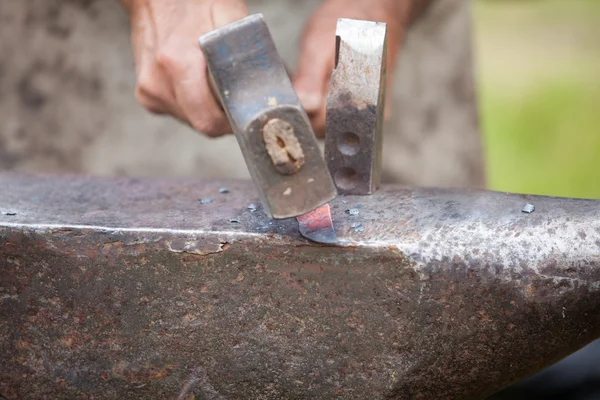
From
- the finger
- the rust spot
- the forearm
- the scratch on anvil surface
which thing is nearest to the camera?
the rust spot

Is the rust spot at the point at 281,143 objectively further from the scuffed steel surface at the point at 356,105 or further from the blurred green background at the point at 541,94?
the blurred green background at the point at 541,94

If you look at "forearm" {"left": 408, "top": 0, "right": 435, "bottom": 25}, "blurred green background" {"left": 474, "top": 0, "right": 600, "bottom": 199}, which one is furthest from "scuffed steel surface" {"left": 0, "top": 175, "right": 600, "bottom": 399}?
"blurred green background" {"left": 474, "top": 0, "right": 600, "bottom": 199}

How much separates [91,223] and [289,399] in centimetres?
32

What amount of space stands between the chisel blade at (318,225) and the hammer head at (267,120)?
0.17ft

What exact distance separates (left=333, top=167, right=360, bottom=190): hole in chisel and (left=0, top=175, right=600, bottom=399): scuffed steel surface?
3.5 inches

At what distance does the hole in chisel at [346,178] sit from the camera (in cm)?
101

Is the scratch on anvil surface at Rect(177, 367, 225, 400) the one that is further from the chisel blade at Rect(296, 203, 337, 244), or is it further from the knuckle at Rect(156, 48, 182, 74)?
the knuckle at Rect(156, 48, 182, 74)

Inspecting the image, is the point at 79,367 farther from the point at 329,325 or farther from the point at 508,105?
the point at 508,105

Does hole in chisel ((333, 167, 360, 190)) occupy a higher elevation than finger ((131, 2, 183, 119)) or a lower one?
lower

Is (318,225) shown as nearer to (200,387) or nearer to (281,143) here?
(281,143)

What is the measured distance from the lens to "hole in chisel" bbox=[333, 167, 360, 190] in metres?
1.01

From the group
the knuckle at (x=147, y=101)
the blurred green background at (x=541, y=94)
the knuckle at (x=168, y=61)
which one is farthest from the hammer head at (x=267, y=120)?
the blurred green background at (x=541, y=94)

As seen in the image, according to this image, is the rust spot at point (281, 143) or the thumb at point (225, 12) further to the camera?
the thumb at point (225, 12)

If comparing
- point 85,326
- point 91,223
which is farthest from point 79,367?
point 91,223
